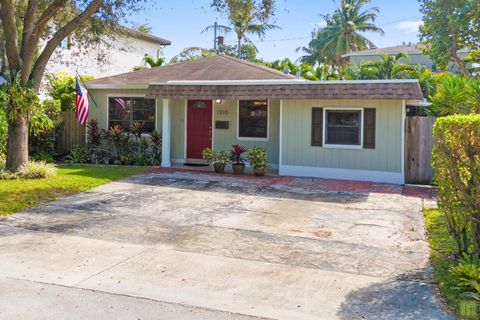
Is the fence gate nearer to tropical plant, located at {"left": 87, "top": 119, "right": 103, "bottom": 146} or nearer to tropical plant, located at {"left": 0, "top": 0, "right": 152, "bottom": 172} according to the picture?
tropical plant, located at {"left": 0, "top": 0, "right": 152, "bottom": 172}

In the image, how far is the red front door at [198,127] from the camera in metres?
16.3

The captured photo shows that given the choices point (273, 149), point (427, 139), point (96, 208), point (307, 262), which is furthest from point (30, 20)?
point (427, 139)

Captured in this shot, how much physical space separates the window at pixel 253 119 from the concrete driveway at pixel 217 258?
4.76 m

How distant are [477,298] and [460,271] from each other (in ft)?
1.32

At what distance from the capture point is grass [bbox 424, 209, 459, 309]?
516cm

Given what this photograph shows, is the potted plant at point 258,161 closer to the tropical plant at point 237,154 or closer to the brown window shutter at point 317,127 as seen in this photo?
the tropical plant at point 237,154

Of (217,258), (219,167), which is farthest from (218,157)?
(217,258)

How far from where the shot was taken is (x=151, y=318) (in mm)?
4555

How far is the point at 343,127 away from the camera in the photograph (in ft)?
45.2

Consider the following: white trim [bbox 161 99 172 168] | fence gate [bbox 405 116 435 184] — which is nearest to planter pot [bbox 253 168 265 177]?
white trim [bbox 161 99 172 168]

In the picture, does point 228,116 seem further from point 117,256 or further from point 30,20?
point 117,256

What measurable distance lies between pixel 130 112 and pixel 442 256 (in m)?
12.8

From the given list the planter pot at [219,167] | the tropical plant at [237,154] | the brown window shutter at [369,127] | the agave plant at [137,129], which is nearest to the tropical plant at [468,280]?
the brown window shutter at [369,127]

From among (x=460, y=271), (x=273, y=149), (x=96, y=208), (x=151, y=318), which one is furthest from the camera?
(x=273, y=149)
